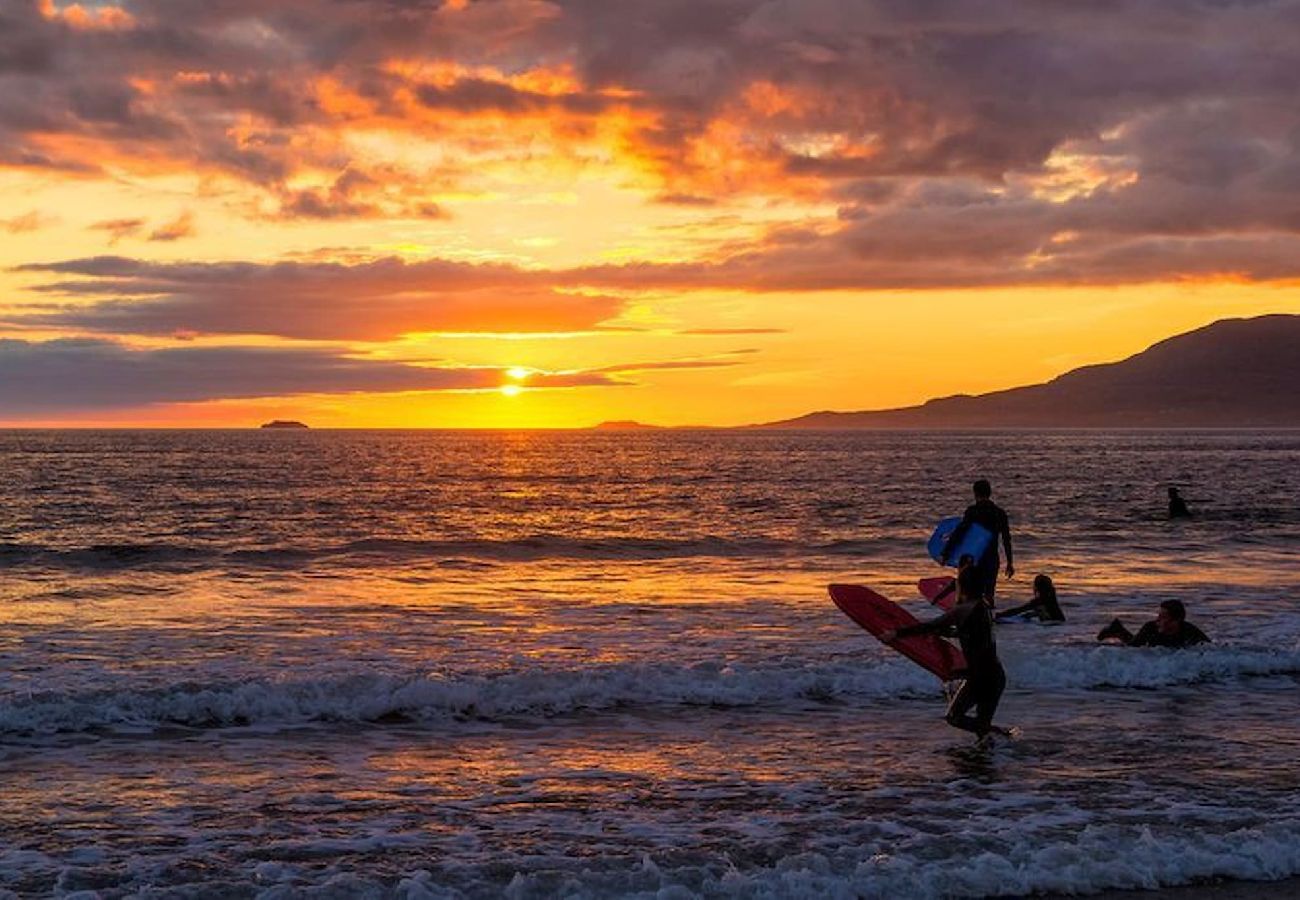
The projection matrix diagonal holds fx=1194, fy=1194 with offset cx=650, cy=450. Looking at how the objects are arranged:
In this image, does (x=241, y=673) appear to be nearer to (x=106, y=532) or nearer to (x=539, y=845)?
(x=539, y=845)

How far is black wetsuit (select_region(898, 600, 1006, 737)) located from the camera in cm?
A: 1317

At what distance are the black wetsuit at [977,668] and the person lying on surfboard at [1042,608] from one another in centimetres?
981

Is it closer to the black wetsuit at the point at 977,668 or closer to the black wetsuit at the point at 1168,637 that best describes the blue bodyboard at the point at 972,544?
the black wetsuit at the point at 1168,637

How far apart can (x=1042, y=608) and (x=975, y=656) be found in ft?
34.0

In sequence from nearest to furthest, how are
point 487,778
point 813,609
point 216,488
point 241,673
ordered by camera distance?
point 487,778 → point 241,673 → point 813,609 → point 216,488

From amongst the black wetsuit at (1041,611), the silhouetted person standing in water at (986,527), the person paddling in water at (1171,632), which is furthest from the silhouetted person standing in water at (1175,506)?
the silhouetted person standing in water at (986,527)

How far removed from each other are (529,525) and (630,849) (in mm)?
41513

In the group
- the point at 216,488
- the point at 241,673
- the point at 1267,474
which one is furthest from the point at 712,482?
the point at 241,673

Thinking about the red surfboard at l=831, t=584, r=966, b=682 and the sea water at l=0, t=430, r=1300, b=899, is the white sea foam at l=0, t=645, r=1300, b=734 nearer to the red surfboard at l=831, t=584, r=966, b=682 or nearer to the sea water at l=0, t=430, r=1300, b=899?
the sea water at l=0, t=430, r=1300, b=899

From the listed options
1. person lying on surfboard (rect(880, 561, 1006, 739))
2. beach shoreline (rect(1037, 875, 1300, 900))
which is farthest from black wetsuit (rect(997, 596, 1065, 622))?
beach shoreline (rect(1037, 875, 1300, 900))

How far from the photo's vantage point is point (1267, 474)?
91.9m

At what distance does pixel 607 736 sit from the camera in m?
14.0

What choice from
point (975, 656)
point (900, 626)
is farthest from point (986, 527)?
point (975, 656)

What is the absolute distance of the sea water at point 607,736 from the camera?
31.2 feet
